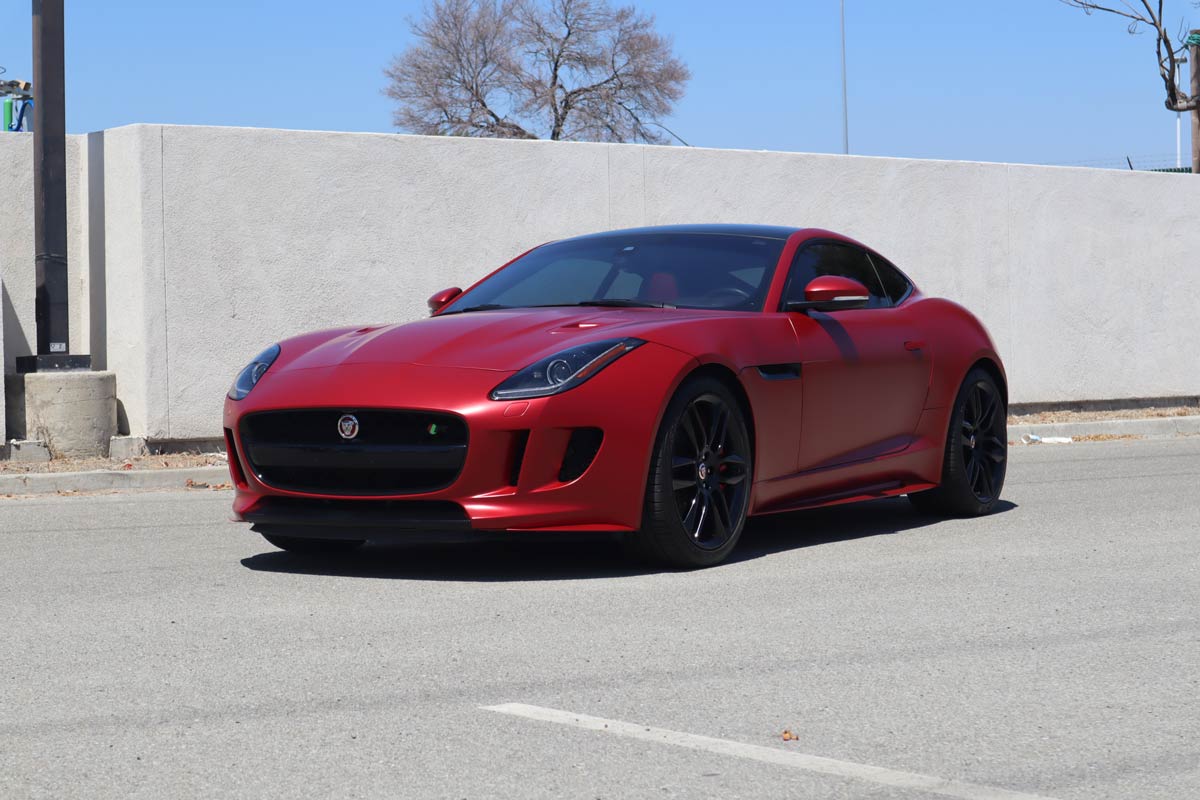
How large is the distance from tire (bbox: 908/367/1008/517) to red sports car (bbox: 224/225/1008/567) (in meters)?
0.20

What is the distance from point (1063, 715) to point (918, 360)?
12.8 feet

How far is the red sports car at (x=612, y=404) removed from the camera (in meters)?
5.94

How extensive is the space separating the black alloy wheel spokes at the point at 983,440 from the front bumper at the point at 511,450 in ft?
8.52

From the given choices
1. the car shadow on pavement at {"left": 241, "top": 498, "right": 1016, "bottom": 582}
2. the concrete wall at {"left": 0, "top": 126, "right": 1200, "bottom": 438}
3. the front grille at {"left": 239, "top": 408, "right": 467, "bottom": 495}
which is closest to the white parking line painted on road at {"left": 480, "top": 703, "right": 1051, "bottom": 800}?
the front grille at {"left": 239, "top": 408, "right": 467, "bottom": 495}

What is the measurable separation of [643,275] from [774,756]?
12.3ft

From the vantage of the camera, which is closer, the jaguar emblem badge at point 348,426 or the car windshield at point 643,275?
the jaguar emblem badge at point 348,426

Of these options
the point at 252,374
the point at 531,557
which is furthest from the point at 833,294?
the point at 252,374

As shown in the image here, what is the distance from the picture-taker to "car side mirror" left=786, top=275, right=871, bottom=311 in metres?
6.98

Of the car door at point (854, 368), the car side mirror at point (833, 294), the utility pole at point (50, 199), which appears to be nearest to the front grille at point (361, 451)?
the car door at point (854, 368)

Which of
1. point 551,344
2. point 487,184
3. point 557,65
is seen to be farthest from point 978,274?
point 557,65

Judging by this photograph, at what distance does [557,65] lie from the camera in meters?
52.7

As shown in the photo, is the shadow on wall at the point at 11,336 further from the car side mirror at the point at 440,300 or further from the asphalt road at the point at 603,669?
the car side mirror at the point at 440,300

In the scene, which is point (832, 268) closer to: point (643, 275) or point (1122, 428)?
point (643, 275)

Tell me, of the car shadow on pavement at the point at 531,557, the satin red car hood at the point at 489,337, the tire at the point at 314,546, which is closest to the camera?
the satin red car hood at the point at 489,337
